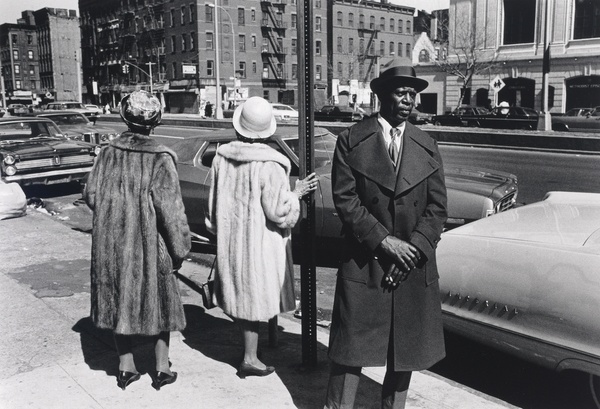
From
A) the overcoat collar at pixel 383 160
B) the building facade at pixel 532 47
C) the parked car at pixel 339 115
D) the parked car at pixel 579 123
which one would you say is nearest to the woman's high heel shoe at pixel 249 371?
the overcoat collar at pixel 383 160

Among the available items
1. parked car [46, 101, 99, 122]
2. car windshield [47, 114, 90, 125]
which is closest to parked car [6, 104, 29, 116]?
parked car [46, 101, 99, 122]

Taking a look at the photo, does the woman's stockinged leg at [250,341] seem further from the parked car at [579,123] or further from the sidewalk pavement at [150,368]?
the parked car at [579,123]

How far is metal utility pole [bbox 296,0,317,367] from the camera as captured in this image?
3.61 metres

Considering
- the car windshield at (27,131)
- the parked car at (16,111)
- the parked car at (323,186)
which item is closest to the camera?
the parked car at (323,186)

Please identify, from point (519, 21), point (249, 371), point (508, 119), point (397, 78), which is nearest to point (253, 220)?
point (249, 371)

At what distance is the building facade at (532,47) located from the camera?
3744cm

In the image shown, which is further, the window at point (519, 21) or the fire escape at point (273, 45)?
the fire escape at point (273, 45)

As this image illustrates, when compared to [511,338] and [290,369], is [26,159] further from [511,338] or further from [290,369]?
[511,338]

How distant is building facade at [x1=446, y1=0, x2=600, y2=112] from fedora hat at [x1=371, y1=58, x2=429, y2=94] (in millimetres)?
34822

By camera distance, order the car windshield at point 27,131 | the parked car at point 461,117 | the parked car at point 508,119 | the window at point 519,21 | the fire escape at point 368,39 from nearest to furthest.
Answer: the car windshield at point 27,131
the parked car at point 508,119
the parked car at point 461,117
the window at point 519,21
the fire escape at point 368,39

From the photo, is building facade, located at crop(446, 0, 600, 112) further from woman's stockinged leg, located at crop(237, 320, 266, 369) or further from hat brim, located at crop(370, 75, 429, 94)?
hat brim, located at crop(370, 75, 429, 94)

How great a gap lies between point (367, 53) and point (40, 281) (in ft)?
242

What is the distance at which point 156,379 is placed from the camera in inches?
138

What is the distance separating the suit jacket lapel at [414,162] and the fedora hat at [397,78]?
21 centimetres
